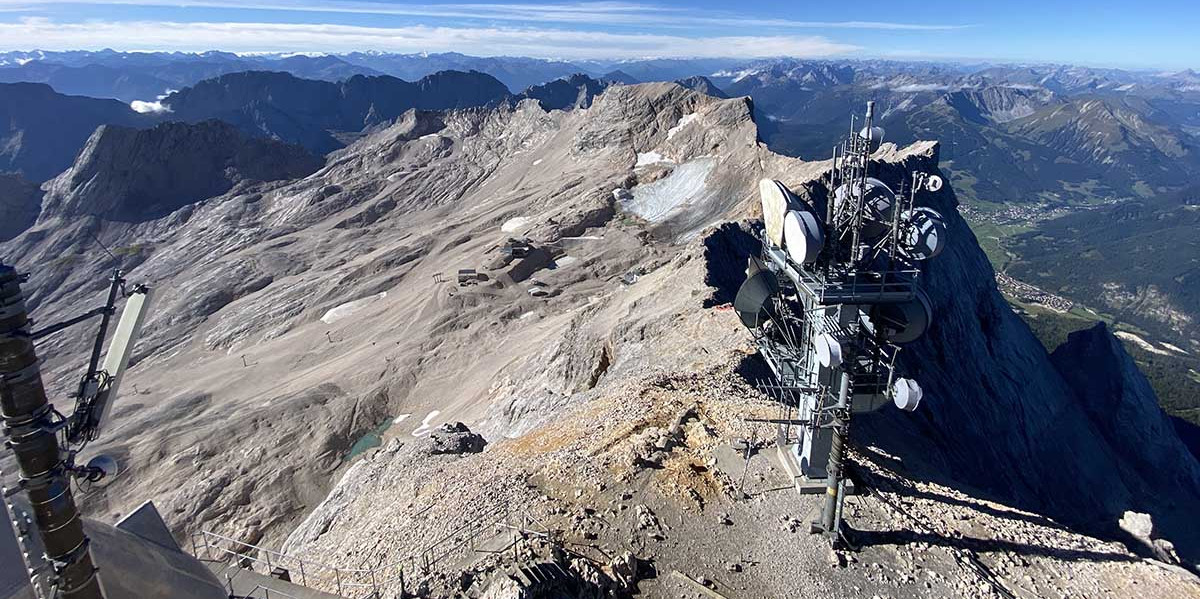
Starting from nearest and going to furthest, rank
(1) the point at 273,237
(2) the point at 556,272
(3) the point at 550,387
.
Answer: (3) the point at 550,387
(2) the point at 556,272
(1) the point at 273,237

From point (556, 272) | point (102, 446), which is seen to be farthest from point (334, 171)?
point (102, 446)

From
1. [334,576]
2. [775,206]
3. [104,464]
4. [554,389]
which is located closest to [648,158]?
[554,389]

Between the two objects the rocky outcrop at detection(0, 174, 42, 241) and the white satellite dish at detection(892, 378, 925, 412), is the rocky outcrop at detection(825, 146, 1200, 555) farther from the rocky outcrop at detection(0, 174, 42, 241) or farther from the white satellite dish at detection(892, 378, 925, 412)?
the rocky outcrop at detection(0, 174, 42, 241)

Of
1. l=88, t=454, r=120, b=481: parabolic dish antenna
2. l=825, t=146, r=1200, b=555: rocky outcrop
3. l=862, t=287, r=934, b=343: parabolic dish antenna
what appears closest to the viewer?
l=88, t=454, r=120, b=481: parabolic dish antenna

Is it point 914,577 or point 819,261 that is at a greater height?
point 819,261

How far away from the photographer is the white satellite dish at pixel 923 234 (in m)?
15.2

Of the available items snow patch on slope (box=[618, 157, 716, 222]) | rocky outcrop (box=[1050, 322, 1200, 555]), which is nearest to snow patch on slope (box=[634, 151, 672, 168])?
snow patch on slope (box=[618, 157, 716, 222])

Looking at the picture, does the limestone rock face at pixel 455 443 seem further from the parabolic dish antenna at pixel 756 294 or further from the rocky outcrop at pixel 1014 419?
the rocky outcrop at pixel 1014 419

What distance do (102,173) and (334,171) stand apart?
41.7 metres

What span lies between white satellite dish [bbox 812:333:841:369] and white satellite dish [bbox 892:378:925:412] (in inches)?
57.3

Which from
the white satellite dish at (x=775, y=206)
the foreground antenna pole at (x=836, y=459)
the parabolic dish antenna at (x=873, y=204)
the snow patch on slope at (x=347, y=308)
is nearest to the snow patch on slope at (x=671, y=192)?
the snow patch on slope at (x=347, y=308)

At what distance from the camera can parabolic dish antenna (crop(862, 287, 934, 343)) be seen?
15.6 m

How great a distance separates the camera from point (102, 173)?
123062 mm

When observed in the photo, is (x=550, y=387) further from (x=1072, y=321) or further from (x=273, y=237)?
(x=1072, y=321)
